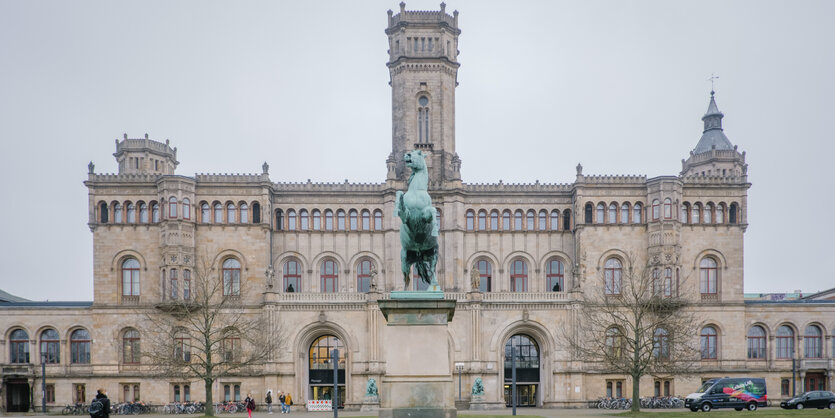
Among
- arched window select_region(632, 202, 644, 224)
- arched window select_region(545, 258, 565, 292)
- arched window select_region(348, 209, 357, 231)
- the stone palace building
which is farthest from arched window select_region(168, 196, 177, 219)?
arched window select_region(632, 202, 644, 224)

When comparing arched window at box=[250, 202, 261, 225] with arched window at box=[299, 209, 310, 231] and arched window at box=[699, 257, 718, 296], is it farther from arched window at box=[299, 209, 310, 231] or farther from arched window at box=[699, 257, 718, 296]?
arched window at box=[699, 257, 718, 296]

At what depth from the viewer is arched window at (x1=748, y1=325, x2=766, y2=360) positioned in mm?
62250

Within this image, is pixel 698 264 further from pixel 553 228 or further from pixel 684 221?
pixel 553 228

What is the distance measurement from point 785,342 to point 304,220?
4182 centimetres

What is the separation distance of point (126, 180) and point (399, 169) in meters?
22.8

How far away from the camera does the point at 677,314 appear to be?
59.0m

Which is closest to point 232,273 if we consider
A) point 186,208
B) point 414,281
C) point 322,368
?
point 186,208

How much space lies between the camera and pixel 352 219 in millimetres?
63938

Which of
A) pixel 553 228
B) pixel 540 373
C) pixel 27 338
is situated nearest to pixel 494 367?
pixel 540 373

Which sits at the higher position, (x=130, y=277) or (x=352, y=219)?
(x=352, y=219)

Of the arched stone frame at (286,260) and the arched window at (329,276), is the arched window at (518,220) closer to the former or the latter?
the arched window at (329,276)

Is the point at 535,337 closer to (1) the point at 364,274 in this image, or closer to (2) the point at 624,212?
(2) the point at 624,212

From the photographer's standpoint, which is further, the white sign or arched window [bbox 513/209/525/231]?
arched window [bbox 513/209/525/231]

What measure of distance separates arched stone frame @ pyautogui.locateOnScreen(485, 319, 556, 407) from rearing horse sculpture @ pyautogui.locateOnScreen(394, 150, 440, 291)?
1518 inches
